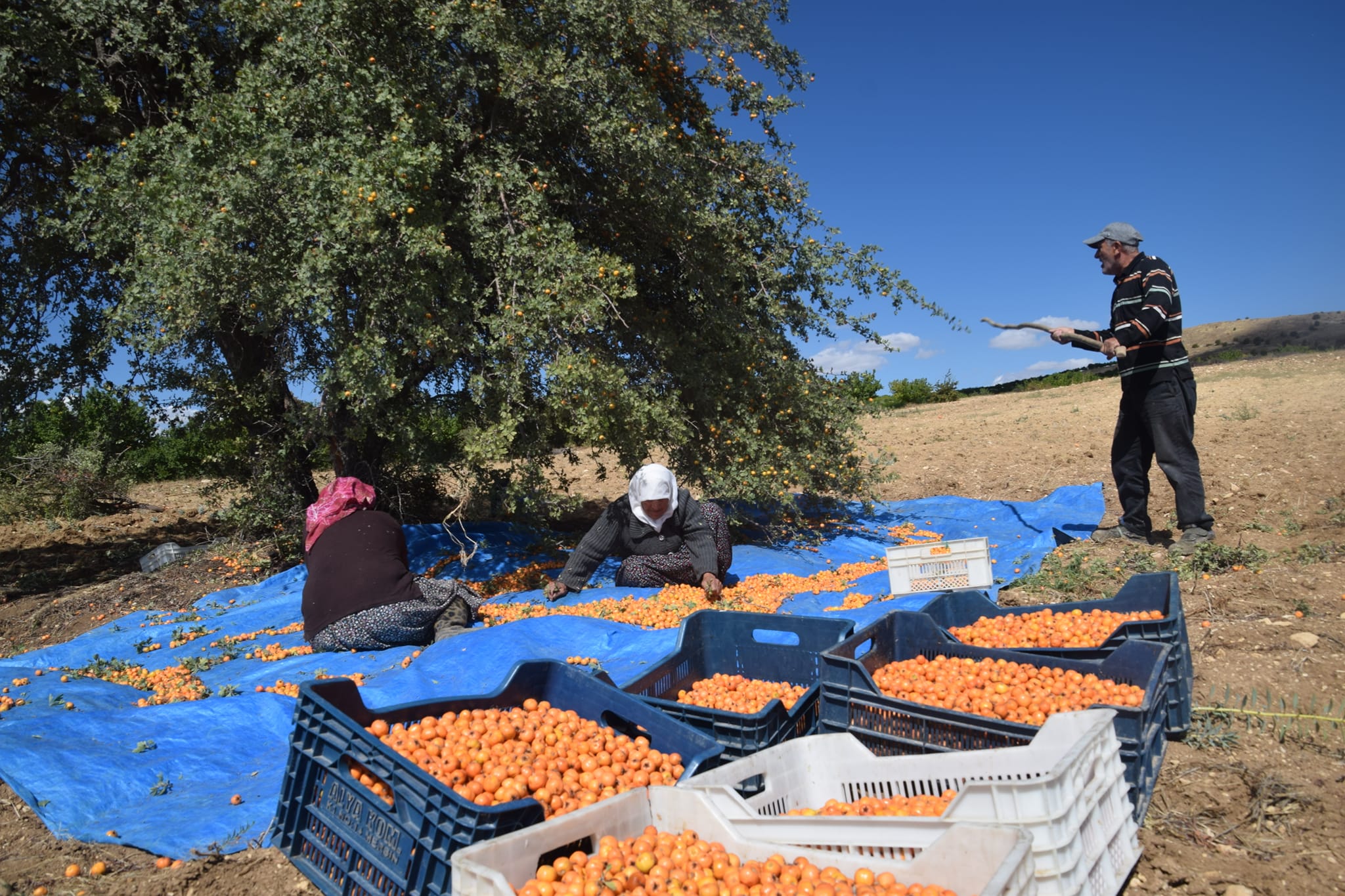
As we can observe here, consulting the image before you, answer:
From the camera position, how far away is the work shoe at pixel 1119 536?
7023 mm

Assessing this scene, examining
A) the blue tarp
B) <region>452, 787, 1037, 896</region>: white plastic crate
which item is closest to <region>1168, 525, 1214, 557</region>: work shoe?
the blue tarp

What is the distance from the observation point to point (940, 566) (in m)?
6.11

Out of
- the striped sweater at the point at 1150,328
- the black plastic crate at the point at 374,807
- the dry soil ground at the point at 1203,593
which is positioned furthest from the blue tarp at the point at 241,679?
the striped sweater at the point at 1150,328

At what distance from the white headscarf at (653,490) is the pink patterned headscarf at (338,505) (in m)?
1.91

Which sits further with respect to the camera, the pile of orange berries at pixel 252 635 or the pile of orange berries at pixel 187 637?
the pile of orange berries at pixel 187 637

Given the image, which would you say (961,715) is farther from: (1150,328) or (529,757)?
(1150,328)

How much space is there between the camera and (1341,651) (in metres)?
4.25

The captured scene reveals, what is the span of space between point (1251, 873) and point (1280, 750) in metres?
0.95

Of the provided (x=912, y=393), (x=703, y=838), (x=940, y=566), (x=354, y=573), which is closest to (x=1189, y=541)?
(x=940, y=566)

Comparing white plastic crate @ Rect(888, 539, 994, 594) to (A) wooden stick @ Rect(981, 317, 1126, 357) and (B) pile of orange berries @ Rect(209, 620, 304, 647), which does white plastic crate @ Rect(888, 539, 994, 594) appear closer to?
(A) wooden stick @ Rect(981, 317, 1126, 357)

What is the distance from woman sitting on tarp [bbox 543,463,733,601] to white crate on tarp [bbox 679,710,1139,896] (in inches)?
141

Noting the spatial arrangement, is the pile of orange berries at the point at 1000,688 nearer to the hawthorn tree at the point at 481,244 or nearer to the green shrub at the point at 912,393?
the hawthorn tree at the point at 481,244

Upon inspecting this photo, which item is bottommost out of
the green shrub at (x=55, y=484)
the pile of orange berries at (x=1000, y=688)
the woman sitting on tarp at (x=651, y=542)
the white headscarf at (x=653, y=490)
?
the pile of orange berries at (x=1000, y=688)

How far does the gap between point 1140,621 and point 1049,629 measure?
649 millimetres
